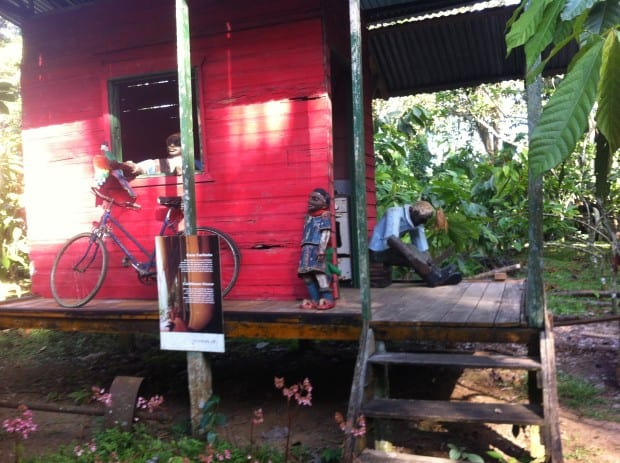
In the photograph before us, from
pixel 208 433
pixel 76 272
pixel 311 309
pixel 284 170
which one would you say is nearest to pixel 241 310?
pixel 311 309

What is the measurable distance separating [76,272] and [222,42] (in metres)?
2.74

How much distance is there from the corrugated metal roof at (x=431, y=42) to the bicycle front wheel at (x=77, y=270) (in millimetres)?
2519

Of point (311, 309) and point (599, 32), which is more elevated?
point (599, 32)

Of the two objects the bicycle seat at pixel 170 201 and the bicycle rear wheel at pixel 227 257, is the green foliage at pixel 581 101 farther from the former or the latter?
the bicycle seat at pixel 170 201

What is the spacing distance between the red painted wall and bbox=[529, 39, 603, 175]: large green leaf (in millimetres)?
3802

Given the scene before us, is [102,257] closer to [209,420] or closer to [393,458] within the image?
[209,420]

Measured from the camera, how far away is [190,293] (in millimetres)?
4121

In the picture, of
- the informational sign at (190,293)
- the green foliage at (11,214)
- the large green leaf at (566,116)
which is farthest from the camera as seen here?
the green foliage at (11,214)

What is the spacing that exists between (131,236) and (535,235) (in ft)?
12.1

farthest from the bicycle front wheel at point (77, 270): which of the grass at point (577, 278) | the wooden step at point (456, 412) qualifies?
the grass at point (577, 278)

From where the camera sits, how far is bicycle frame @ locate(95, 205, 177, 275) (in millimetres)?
5141

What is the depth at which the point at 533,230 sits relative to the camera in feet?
11.3

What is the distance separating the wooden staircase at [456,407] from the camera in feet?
10.1

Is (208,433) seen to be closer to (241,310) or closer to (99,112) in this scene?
(241,310)
